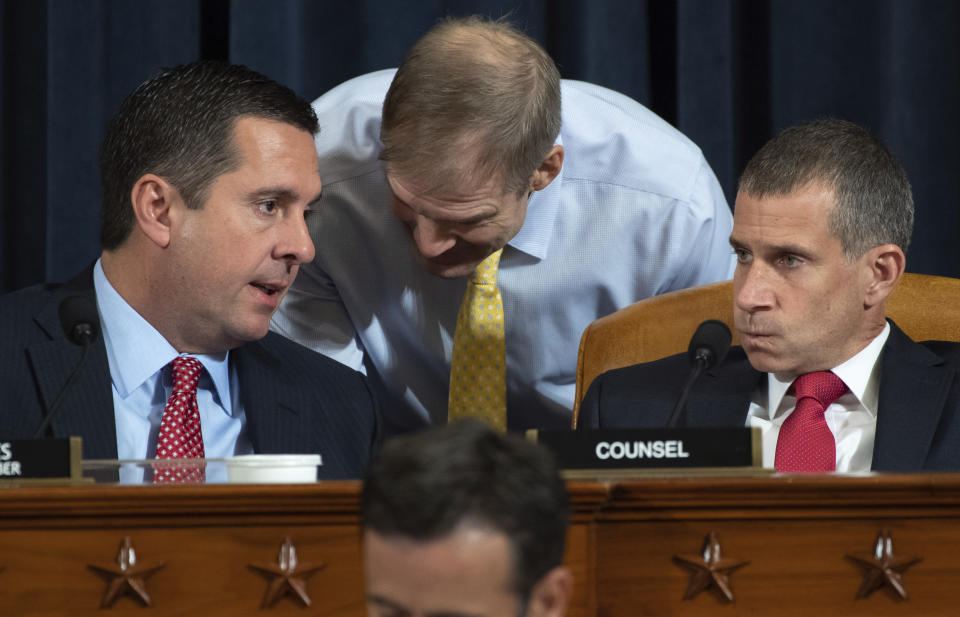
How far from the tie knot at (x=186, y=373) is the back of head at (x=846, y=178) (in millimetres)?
856

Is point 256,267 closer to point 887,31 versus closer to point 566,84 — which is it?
point 566,84

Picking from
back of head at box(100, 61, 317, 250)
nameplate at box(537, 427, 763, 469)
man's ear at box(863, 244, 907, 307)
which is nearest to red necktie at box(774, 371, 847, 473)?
man's ear at box(863, 244, 907, 307)

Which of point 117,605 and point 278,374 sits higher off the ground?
point 278,374

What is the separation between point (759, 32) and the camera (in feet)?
9.80

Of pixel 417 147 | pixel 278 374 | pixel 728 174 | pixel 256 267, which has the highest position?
pixel 728 174

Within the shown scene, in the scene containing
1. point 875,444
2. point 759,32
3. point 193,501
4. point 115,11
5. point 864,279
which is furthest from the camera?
point 759,32

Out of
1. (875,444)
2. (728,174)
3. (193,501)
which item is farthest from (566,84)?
(193,501)

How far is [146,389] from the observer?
184cm

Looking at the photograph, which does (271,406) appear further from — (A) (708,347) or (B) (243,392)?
(A) (708,347)

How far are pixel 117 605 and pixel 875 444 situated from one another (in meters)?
1.06

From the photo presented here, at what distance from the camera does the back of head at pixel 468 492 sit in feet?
2.72

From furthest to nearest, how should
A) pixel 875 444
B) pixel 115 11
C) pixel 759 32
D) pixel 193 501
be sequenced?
pixel 759 32 → pixel 115 11 → pixel 875 444 → pixel 193 501

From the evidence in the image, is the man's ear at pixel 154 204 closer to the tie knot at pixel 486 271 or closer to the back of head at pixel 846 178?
the tie knot at pixel 486 271

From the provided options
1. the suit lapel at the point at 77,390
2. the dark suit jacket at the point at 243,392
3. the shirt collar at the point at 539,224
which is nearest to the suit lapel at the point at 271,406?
the dark suit jacket at the point at 243,392
